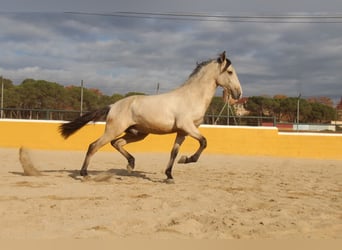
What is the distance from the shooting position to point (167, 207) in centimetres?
479

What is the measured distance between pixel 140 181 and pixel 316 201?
3.06 metres

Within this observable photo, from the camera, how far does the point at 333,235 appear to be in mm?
3559

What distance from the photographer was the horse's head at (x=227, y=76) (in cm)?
764

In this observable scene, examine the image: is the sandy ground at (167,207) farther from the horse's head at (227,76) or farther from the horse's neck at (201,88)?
the horse's head at (227,76)

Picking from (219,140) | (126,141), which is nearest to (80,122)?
(126,141)

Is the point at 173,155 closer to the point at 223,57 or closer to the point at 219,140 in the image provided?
the point at 223,57

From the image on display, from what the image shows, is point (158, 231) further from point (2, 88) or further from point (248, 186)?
point (2, 88)

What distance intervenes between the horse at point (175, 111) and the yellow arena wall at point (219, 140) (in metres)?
7.07

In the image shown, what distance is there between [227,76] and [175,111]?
125cm

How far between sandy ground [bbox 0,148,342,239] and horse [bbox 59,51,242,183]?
2.24 ft

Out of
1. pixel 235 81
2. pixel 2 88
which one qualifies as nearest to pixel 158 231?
pixel 235 81

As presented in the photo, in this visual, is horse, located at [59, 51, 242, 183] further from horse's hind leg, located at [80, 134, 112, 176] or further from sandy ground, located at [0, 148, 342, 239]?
sandy ground, located at [0, 148, 342, 239]

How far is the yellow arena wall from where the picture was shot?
1476 centimetres

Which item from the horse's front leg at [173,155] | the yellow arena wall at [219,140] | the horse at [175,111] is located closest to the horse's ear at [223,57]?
the horse at [175,111]
